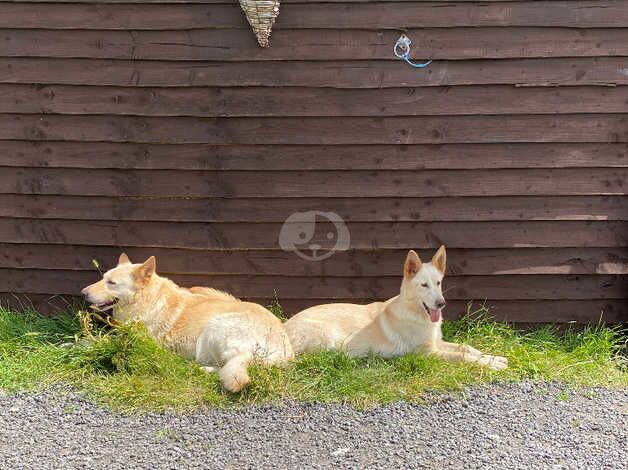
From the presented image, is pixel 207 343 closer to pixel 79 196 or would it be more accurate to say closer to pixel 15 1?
pixel 79 196

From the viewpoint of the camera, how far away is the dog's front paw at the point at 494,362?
5.39 metres

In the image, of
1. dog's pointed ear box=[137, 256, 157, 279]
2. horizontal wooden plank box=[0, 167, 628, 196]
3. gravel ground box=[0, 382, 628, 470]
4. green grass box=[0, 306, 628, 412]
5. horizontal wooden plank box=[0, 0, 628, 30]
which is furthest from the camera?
horizontal wooden plank box=[0, 167, 628, 196]

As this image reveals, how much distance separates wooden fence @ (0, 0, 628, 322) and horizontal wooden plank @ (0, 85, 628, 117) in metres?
0.01

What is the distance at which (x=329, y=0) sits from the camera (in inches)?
225

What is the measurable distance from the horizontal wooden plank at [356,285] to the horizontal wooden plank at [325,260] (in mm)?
63

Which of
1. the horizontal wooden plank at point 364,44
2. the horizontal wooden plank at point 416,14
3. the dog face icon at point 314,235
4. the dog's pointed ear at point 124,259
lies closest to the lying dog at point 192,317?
the dog's pointed ear at point 124,259

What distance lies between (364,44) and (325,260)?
5.98 feet

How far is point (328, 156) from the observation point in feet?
19.6

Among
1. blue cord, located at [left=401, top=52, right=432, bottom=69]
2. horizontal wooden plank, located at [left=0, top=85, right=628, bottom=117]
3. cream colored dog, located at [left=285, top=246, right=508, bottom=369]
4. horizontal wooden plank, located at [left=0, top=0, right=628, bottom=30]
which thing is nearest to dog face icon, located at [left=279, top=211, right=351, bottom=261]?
cream colored dog, located at [left=285, top=246, right=508, bottom=369]

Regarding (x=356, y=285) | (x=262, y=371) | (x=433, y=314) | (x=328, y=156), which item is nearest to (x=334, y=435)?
(x=262, y=371)

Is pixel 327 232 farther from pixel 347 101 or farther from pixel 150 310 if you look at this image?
pixel 150 310

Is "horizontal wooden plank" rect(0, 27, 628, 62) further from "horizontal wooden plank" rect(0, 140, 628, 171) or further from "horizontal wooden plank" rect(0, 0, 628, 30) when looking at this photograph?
"horizontal wooden plank" rect(0, 140, 628, 171)

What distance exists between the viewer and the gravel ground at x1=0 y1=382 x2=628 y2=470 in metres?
4.25

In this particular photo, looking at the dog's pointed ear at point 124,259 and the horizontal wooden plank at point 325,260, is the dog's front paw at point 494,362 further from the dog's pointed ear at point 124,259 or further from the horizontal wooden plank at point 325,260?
the dog's pointed ear at point 124,259
